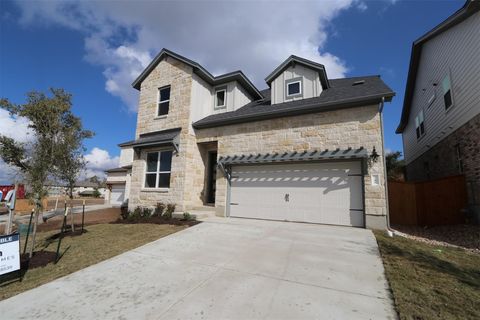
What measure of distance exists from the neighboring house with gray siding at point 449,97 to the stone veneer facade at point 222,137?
Answer: 4.04m

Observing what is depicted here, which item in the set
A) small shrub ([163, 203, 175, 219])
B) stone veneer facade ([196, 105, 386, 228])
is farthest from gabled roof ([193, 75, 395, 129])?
small shrub ([163, 203, 175, 219])

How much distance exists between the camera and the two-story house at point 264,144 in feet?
27.0

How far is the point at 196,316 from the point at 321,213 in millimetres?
6785

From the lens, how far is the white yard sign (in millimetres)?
4144

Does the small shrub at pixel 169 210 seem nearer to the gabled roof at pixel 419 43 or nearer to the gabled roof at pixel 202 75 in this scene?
the gabled roof at pixel 202 75

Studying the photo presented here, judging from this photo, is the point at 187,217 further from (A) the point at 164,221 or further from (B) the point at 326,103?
(B) the point at 326,103

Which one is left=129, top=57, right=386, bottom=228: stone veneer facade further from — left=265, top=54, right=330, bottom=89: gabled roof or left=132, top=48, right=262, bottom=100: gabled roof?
left=265, top=54, right=330, bottom=89: gabled roof

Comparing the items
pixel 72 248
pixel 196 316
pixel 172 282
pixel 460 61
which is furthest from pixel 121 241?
pixel 460 61

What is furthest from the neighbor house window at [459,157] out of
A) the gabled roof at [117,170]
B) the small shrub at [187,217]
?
the gabled roof at [117,170]

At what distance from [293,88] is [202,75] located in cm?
500

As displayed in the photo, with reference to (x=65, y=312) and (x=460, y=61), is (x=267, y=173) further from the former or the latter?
(x=460, y=61)

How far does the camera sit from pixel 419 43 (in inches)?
515

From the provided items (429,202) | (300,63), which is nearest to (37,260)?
(300,63)

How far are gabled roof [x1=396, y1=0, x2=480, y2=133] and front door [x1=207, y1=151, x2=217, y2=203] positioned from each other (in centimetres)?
1252
